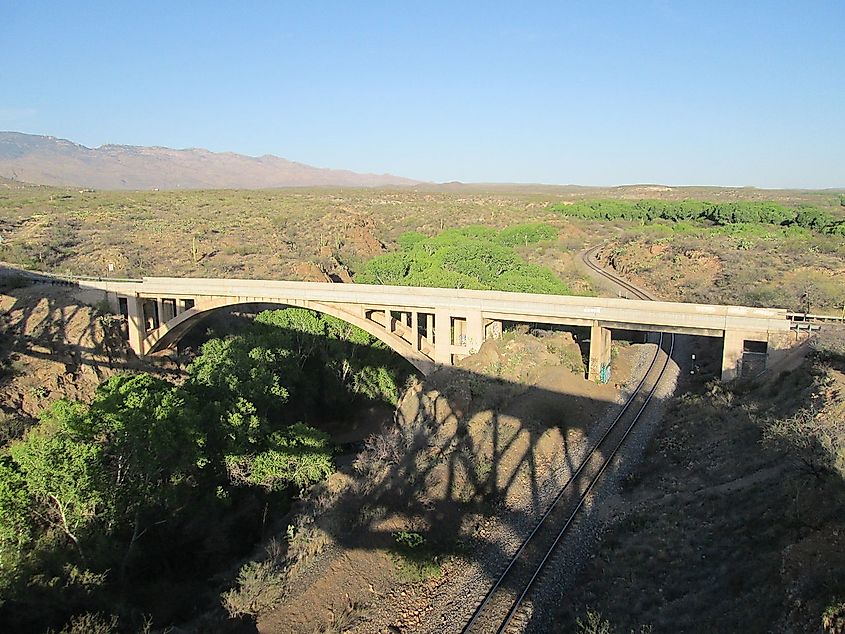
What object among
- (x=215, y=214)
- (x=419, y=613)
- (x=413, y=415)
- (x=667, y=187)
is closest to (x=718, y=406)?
(x=413, y=415)

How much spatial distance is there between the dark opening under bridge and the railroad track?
Answer: 3.24 meters

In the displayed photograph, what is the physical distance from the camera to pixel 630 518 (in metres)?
15.1

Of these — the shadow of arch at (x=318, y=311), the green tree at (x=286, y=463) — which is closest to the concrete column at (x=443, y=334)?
the shadow of arch at (x=318, y=311)

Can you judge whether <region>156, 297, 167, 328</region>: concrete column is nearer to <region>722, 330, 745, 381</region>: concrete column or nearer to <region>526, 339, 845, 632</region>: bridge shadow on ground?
<region>526, 339, 845, 632</region>: bridge shadow on ground

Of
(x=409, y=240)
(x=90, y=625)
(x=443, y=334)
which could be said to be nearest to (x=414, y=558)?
(x=90, y=625)

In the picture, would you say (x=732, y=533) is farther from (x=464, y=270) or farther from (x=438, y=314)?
(x=464, y=270)

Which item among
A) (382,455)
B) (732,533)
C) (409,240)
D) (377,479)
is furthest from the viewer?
(409,240)

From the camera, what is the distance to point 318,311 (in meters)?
31.9

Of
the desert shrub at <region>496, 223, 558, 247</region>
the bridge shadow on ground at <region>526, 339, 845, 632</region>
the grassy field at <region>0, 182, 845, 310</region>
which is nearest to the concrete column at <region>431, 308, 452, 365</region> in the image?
the bridge shadow on ground at <region>526, 339, 845, 632</region>

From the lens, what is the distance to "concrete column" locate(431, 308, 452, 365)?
2831 centimetres

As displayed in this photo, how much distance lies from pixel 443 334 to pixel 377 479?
11.0 m

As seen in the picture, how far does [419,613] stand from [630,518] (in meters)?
5.85

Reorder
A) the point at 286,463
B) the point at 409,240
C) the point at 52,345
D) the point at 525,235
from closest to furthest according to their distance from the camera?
the point at 286,463
the point at 52,345
the point at 525,235
the point at 409,240

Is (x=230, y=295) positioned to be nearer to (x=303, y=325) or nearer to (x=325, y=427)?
(x=303, y=325)
